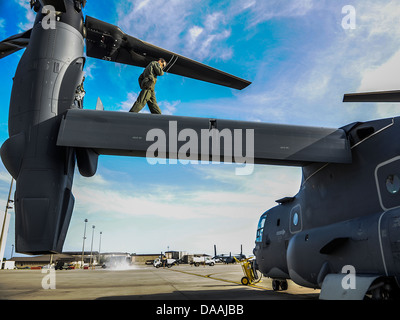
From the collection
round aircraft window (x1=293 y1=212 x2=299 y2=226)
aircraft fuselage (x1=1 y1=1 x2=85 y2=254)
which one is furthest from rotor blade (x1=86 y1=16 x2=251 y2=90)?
round aircraft window (x1=293 y1=212 x2=299 y2=226)

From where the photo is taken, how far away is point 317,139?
6.25 m

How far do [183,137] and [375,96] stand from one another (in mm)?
5673

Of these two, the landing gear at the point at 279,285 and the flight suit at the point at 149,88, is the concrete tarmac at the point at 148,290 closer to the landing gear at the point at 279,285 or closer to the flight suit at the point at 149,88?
the landing gear at the point at 279,285

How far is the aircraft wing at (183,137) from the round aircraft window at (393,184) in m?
1.27

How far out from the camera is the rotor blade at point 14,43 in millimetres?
6918

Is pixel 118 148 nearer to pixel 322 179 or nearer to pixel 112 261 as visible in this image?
pixel 322 179

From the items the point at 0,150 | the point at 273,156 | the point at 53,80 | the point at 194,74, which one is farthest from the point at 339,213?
the point at 0,150

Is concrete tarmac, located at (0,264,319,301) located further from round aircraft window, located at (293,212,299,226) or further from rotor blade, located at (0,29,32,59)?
rotor blade, located at (0,29,32,59)

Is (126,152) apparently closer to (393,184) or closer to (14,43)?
(14,43)

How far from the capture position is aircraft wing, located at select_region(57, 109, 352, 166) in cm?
541

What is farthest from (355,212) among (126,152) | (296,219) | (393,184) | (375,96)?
(126,152)

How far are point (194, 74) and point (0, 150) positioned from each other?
196 inches
